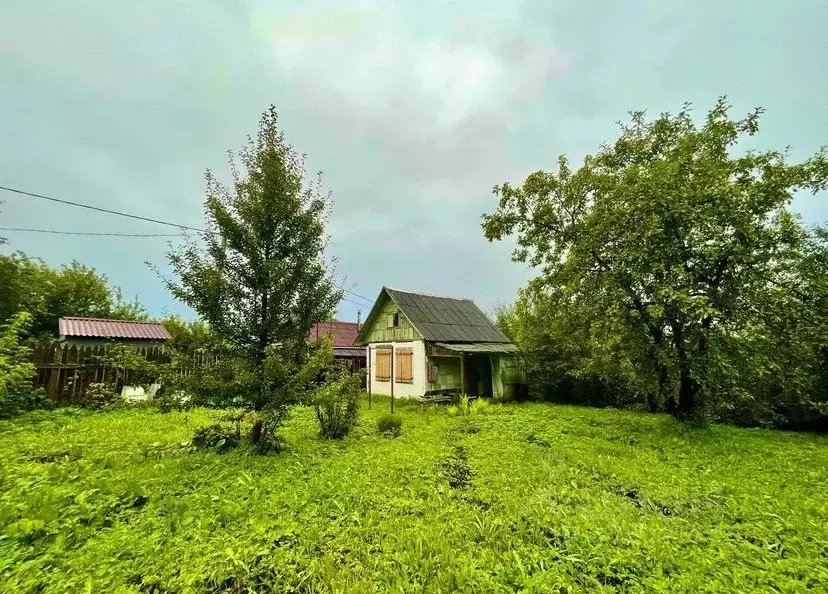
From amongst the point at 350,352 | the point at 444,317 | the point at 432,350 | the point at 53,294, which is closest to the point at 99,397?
the point at 53,294

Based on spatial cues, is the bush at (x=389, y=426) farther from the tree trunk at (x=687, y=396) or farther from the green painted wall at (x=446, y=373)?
the tree trunk at (x=687, y=396)

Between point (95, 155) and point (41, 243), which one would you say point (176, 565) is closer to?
point (41, 243)

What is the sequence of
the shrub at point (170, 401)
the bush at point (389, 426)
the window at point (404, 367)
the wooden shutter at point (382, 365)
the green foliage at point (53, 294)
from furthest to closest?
the wooden shutter at point (382, 365)
the window at point (404, 367)
the green foliage at point (53, 294)
the bush at point (389, 426)
the shrub at point (170, 401)

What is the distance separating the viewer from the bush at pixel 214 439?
20.1 feet

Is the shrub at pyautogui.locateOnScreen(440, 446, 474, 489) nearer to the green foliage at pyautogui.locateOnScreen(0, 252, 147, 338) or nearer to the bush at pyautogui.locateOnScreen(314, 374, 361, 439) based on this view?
the bush at pyautogui.locateOnScreen(314, 374, 361, 439)

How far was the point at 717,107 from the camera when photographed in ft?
28.0

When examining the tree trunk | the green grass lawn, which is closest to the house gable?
the green grass lawn

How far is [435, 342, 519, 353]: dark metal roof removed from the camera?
44.3 feet

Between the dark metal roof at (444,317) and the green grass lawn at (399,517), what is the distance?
811 cm

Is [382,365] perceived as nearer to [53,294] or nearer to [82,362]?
[82,362]

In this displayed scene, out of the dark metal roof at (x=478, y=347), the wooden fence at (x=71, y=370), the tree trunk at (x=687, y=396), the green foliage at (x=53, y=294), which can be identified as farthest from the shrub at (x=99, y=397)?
the tree trunk at (x=687, y=396)

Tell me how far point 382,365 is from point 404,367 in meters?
1.77

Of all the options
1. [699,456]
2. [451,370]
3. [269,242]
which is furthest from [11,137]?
[699,456]

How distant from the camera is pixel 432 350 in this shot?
566 inches
